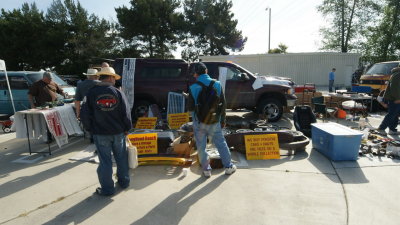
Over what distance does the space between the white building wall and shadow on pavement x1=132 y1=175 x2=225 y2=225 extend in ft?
67.6

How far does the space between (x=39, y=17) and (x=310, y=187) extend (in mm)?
34414

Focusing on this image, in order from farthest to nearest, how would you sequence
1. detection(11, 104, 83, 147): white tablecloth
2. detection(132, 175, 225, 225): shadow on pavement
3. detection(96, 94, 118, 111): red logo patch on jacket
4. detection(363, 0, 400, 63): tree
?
detection(363, 0, 400, 63): tree < detection(11, 104, 83, 147): white tablecloth < detection(96, 94, 118, 111): red logo patch on jacket < detection(132, 175, 225, 225): shadow on pavement

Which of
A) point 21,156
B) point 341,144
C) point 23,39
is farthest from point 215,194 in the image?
point 23,39

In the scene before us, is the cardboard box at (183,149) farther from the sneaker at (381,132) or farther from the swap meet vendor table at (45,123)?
the sneaker at (381,132)

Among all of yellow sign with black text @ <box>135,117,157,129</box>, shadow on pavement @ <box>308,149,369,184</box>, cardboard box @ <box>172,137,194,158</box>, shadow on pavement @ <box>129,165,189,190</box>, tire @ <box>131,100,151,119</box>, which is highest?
tire @ <box>131,100,151,119</box>

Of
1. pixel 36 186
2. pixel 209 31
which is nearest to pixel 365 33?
pixel 209 31

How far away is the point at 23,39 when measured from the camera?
94.9 ft

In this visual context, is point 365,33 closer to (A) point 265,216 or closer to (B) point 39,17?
(A) point 265,216

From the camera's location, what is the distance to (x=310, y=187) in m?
3.74

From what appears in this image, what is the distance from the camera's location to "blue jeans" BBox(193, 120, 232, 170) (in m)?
4.01

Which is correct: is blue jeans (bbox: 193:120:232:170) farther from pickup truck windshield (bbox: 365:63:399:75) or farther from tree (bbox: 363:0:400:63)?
tree (bbox: 363:0:400:63)

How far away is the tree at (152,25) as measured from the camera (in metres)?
27.3

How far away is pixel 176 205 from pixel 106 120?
1.40 metres

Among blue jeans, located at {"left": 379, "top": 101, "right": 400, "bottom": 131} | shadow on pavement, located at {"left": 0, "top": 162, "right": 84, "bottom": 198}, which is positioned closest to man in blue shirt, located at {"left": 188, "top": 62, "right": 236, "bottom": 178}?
shadow on pavement, located at {"left": 0, "top": 162, "right": 84, "bottom": 198}
